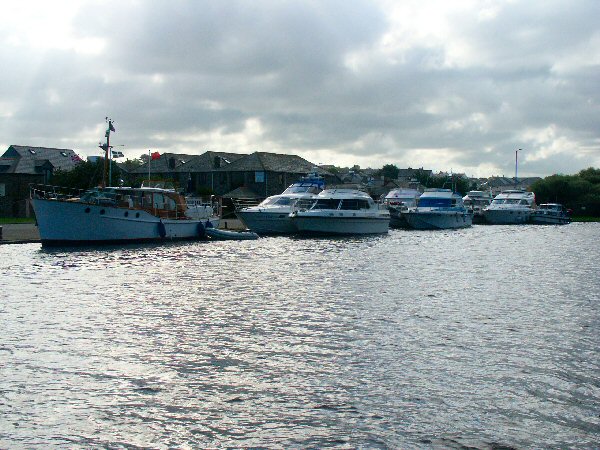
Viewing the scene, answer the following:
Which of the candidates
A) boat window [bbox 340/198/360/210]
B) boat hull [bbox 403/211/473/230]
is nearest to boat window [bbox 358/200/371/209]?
boat window [bbox 340/198/360/210]

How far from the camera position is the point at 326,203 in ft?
177

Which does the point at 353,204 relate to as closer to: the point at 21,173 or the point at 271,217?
the point at 271,217

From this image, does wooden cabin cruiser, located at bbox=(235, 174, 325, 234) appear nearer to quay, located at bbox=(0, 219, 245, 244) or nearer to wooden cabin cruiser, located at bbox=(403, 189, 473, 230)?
quay, located at bbox=(0, 219, 245, 244)

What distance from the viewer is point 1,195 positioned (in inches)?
3002

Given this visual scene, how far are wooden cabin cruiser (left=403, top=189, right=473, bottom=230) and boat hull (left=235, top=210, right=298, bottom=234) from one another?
18.3 meters

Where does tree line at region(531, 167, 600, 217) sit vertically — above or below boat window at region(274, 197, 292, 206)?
above

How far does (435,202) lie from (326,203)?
853 inches

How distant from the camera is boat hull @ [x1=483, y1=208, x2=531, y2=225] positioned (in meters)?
84.8

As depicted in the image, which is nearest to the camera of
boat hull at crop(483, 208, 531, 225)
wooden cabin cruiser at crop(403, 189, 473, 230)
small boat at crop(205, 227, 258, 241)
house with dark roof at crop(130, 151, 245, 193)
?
small boat at crop(205, 227, 258, 241)

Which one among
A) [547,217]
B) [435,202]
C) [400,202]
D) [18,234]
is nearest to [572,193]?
[547,217]

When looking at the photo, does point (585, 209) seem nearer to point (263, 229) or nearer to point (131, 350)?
point (263, 229)

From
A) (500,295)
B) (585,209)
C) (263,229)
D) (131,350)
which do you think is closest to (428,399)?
(131,350)

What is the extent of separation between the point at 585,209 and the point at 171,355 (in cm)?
11859

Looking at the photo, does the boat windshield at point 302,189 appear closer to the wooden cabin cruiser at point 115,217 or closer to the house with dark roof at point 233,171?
the wooden cabin cruiser at point 115,217
